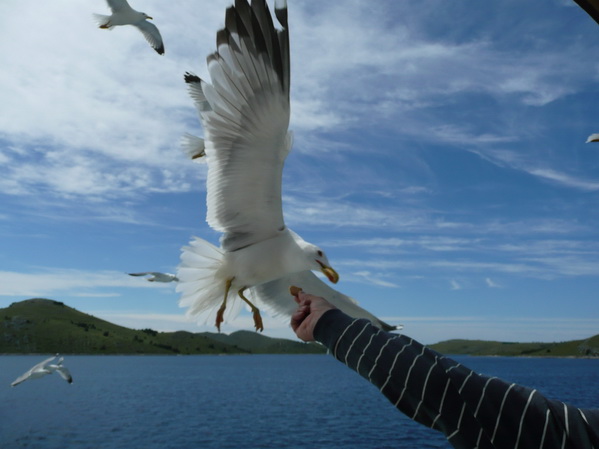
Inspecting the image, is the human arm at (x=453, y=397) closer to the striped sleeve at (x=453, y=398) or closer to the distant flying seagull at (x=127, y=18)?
the striped sleeve at (x=453, y=398)

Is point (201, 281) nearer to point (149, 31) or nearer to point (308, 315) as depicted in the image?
point (149, 31)

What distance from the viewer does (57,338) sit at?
10350 cm

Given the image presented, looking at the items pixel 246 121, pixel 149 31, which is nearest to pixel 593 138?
pixel 246 121

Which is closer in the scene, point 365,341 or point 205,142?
point 365,341

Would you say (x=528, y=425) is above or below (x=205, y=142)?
below

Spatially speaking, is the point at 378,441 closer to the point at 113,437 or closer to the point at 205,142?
the point at 113,437

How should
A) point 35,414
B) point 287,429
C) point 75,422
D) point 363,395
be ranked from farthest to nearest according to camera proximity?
point 363,395 < point 35,414 < point 75,422 < point 287,429

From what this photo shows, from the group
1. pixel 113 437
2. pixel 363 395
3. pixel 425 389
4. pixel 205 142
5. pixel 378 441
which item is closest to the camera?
pixel 425 389

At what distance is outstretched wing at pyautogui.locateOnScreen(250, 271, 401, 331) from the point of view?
258cm

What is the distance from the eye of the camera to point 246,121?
8.30 ft

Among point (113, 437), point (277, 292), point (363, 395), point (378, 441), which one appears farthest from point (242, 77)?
point (363, 395)

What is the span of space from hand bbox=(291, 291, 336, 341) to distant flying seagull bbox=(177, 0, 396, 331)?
1.16 m

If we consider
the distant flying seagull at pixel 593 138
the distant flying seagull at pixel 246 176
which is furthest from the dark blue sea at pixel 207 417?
the distant flying seagull at pixel 593 138

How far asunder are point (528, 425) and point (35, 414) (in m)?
50.1
